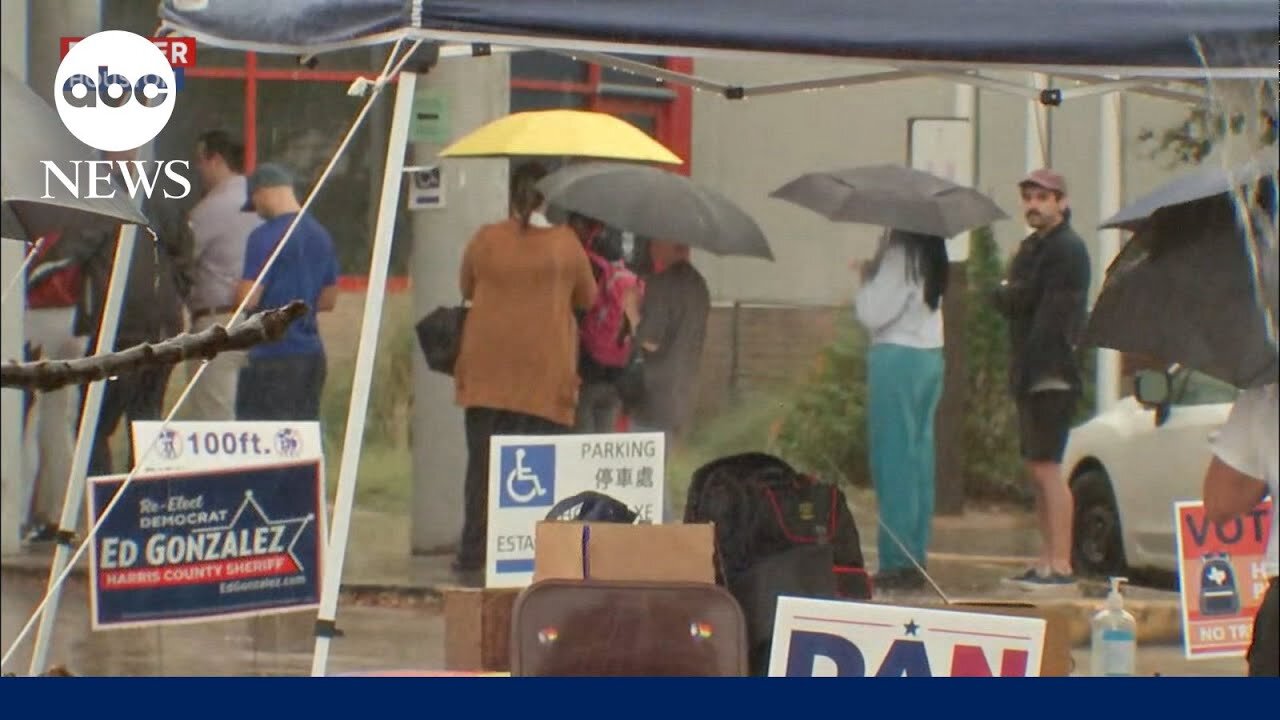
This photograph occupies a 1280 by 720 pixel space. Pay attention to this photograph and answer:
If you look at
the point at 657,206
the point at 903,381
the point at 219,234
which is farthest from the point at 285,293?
the point at 903,381

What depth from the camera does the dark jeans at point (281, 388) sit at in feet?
29.4

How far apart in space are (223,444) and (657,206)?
2.45 meters

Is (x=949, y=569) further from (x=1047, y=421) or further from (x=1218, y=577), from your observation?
(x=1218, y=577)

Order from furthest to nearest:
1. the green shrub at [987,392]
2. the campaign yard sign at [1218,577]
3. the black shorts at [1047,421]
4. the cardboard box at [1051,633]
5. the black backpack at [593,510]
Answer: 1. the green shrub at [987,392]
2. the black shorts at [1047,421]
3. the campaign yard sign at [1218,577]
4. the black backpack at [593,510]
5. the cardboard box at [1051,633]

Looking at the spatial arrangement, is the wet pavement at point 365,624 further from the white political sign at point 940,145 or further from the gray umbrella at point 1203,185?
the gray umbrella at point 1203,185

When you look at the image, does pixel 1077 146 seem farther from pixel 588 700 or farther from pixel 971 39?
pixel 588 700

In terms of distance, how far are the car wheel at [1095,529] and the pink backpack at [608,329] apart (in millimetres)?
2303

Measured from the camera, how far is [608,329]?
9.53 meters

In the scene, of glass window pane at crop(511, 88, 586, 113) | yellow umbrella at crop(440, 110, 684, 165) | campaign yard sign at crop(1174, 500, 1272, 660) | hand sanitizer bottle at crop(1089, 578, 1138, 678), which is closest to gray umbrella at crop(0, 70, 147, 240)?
hand sanitizer bottle at crop(1089, 578, 1138, 678)

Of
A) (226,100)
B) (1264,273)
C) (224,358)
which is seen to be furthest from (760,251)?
(1264,273)

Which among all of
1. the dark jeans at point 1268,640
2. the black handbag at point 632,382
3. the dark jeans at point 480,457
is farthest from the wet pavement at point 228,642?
the dark jeans at point 1268,640

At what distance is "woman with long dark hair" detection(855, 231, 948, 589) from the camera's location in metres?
9.14

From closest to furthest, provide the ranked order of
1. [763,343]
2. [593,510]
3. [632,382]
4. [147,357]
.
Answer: [147,357]
[593,510]
[632,382]
[763,343]

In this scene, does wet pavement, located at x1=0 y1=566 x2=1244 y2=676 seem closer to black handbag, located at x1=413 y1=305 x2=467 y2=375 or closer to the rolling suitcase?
black handbag, located at x1=413 y1=305 x2=467 y2=375
